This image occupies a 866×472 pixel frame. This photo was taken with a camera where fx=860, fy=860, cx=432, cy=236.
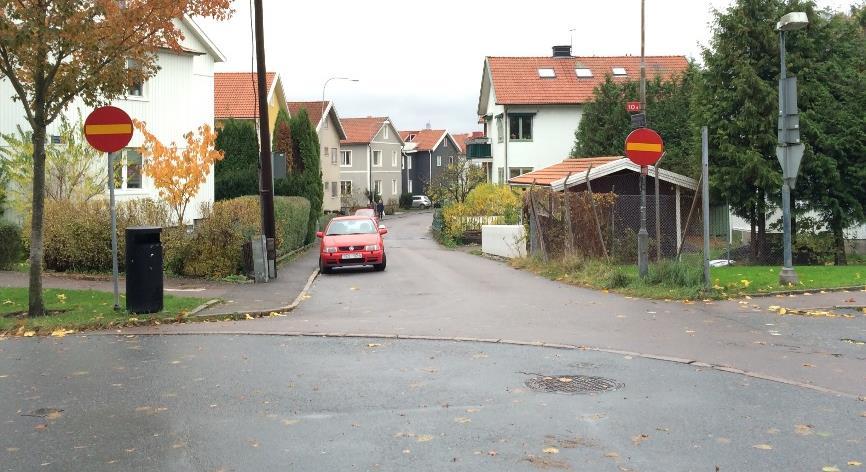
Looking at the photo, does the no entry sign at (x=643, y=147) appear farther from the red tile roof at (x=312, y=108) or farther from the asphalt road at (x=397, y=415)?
the red tile roof at (x=312, y=108)

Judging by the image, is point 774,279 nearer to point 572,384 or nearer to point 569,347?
point 569,347

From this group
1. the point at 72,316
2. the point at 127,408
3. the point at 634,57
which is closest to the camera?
the point at 127,408

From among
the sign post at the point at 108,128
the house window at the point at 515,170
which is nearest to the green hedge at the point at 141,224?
the sign post at the point at 108,128

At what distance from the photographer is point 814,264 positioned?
2347 cm

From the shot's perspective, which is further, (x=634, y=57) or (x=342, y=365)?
(x=634, y=57)

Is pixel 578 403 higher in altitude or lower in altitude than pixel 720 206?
lower

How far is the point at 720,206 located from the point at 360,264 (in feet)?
32.8

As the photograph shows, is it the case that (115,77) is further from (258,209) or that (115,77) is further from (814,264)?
(814,264)

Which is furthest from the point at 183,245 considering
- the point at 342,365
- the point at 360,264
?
the point at 342,365

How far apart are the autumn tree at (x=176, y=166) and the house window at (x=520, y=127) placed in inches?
944

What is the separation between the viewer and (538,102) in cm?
4819

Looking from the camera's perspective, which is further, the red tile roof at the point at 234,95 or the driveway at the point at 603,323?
the red tile roof at the point at 234,95

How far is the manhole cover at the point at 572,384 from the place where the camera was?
7666 millimetres

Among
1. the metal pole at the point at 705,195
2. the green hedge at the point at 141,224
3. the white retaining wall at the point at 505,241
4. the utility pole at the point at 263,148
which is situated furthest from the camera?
the white retaining wall at the point at 505,241
